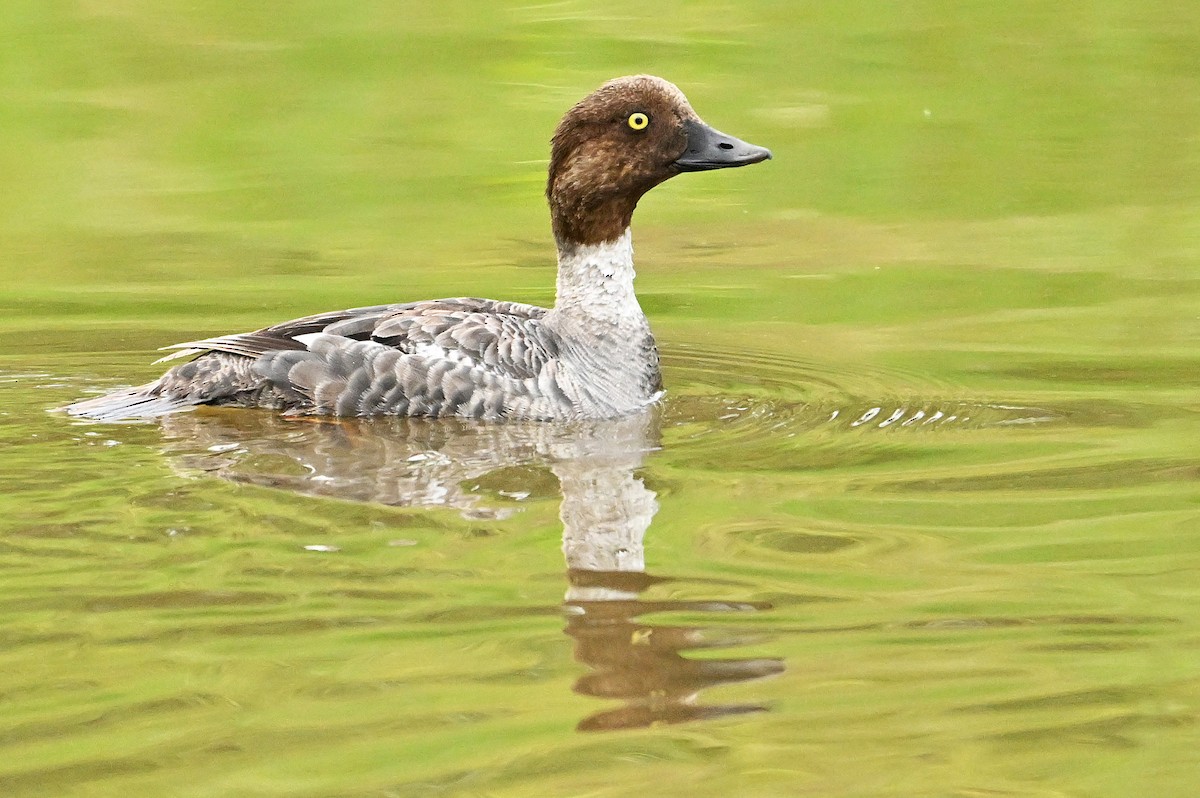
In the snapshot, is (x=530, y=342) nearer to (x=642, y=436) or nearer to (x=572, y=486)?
(x=642, y=436)

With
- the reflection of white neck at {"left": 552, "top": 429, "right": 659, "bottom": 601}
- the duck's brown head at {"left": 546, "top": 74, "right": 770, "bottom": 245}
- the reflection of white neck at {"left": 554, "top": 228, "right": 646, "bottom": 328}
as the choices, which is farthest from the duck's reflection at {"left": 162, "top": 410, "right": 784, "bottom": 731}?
the duck's brown head at {"left": 546, "top": 74, "right": 770, "bottom": 245}

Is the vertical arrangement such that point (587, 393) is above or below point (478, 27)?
below

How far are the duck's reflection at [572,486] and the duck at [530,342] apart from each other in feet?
0.45

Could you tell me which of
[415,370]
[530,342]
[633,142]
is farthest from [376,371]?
[633,142]

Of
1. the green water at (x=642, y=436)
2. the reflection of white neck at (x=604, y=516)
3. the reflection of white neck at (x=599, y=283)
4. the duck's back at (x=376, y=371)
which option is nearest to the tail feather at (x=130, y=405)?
the duck's back at (x=376, y=371)

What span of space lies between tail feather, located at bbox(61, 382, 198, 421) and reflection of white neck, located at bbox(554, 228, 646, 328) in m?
1.80

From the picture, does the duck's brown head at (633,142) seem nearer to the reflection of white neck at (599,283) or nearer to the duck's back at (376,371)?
the reflection of white neck at (599,283)

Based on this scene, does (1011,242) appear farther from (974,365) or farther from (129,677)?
(129,677)

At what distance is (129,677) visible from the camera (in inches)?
191

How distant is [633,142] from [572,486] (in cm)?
217

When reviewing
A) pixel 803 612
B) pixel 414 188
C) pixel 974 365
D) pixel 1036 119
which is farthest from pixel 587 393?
pixel 1036 119

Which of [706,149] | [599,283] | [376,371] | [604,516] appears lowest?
[604,516]

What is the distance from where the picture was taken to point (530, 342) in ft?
26.6

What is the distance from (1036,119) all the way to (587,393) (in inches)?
241
